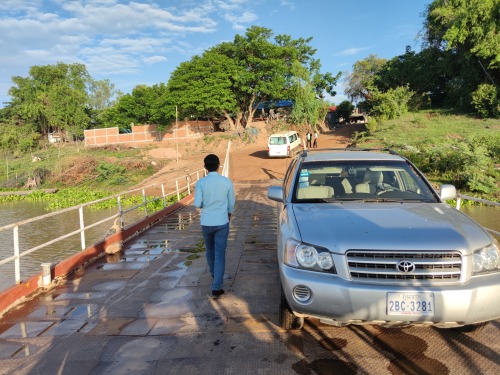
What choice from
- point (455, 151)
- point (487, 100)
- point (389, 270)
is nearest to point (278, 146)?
point (455, 151)

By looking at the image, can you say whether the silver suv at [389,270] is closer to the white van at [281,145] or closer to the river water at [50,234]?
the river water at [50,234]

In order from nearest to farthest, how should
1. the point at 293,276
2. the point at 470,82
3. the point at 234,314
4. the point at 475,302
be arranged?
the point at 475,302
the point at 293,276
the point at 234,314
the point at 470,82

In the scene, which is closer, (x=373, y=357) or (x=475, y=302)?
(x=475, y=302)

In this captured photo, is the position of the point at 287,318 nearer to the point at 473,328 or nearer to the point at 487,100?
the point at 473,328

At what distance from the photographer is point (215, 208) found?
4777 millimetres

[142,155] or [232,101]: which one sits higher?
[232,101]

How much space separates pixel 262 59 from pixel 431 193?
41.5 meters

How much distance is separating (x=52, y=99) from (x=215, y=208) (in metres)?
63.1

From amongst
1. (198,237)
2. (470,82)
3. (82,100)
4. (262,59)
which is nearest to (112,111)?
(82,100)

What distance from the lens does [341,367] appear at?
3.18m

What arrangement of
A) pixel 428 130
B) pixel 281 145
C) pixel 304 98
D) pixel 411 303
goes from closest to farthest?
pixel 411 303 → pixel 281 145 → pixel 428 130 → pixel 304 98

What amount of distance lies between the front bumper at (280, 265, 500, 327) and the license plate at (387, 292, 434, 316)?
0.02 metres

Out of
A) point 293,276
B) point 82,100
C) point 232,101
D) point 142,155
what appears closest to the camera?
point 293,276

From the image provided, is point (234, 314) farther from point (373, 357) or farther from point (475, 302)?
point (475, 302)
